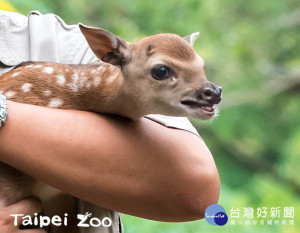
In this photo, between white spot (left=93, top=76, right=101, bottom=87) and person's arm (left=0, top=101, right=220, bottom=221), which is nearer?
person's arm (left=0, top=101, right=220, bottom=221)

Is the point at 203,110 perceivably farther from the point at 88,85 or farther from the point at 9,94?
the point at 9,94

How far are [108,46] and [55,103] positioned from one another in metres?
0.17

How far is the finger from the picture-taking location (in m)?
1.18

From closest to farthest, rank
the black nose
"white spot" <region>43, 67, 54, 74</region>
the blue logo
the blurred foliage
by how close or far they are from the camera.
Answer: the black nose, the blue logo, "white spot" <region>43, 67, 54, 74</region>, the blurred foliage

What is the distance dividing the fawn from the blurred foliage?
1923mm

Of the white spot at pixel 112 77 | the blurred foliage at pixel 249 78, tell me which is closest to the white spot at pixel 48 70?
the white spot at pixel 112 77

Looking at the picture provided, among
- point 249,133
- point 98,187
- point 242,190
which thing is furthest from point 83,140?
point 249,133

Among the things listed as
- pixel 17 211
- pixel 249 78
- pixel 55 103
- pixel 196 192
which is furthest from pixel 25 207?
pixel 249 78

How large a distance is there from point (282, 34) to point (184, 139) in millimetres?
2861

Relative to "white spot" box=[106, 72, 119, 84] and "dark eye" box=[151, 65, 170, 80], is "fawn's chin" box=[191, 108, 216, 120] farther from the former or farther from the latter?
"white spot" box=[106, 72, 119, 84]

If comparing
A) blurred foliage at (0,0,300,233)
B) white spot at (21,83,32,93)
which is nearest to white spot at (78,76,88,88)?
white spot at (21,83,32,93)

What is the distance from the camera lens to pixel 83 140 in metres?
1.12

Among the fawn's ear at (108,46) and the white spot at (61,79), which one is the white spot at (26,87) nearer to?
the white spot at (61,79)

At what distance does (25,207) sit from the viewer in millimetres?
1219
